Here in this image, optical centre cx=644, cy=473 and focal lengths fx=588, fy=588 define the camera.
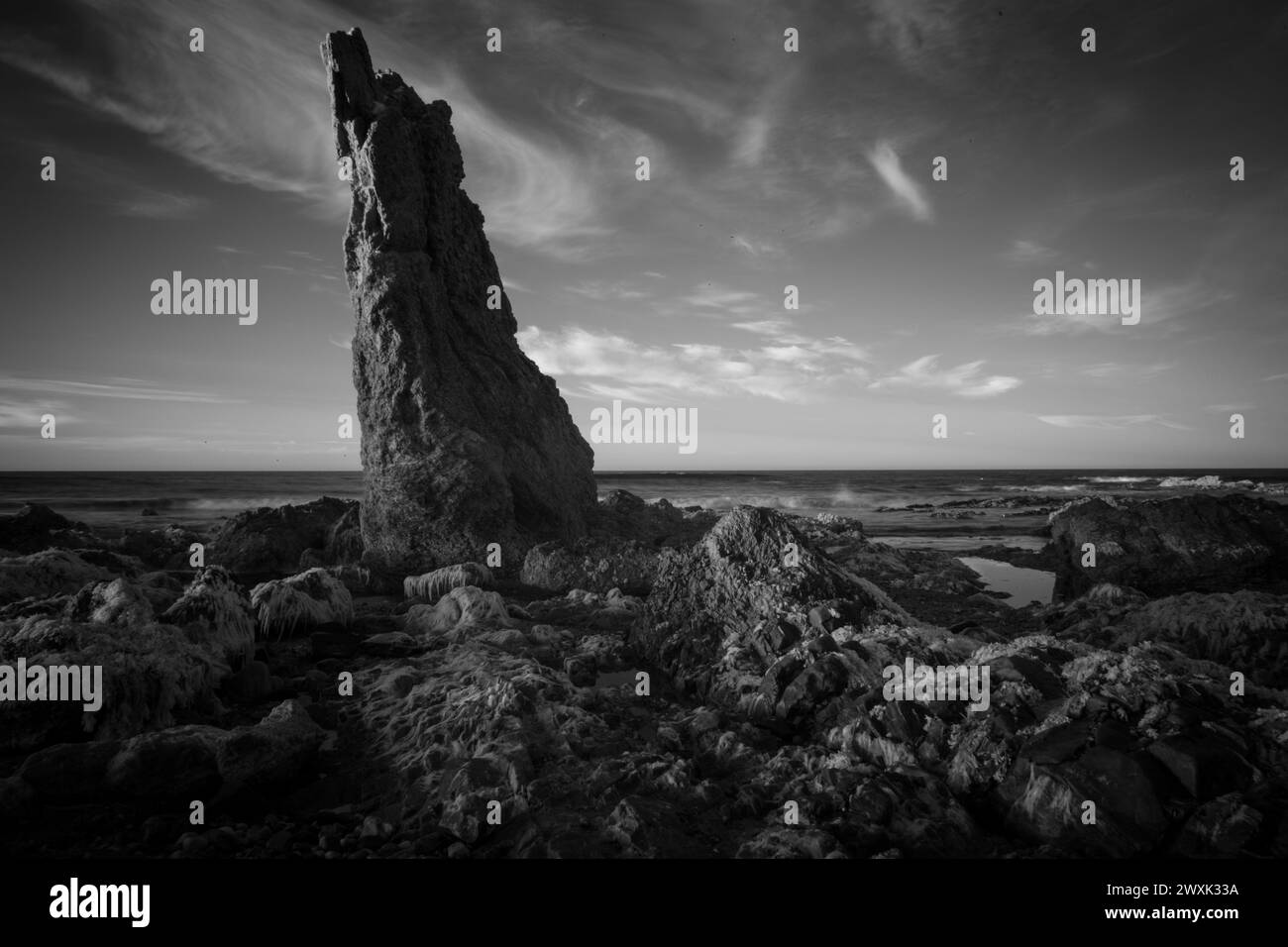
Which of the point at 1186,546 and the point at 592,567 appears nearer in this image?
the point at 1186,546

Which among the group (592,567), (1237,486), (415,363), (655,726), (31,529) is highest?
(415,363)

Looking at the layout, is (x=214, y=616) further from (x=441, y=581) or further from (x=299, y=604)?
(x=441, y=581)

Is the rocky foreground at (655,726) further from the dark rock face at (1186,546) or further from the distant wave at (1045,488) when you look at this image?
the distant wave at (1045,488)

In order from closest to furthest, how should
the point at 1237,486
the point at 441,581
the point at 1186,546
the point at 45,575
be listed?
1. the point at 45,575
2. the point at 441,581
3. the point at 1186,546
4. the point at 1237,486

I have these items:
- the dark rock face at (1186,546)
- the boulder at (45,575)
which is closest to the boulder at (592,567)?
the boulder at (45,575)

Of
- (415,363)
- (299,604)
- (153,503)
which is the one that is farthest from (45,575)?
(153,503)

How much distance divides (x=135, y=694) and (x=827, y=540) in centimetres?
1373

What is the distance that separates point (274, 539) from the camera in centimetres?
1527

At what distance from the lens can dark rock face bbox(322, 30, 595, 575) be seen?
501 inches

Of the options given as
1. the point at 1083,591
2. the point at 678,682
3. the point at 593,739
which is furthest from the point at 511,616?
the point at 1083,591

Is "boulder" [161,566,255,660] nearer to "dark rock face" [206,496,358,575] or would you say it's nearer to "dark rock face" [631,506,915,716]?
"dark rock face" [631,506,915,716]

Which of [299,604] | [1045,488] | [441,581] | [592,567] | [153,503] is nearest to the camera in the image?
[299,604]

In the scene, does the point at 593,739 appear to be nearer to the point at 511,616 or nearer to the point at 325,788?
the point at 325,788

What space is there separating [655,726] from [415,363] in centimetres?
1034
